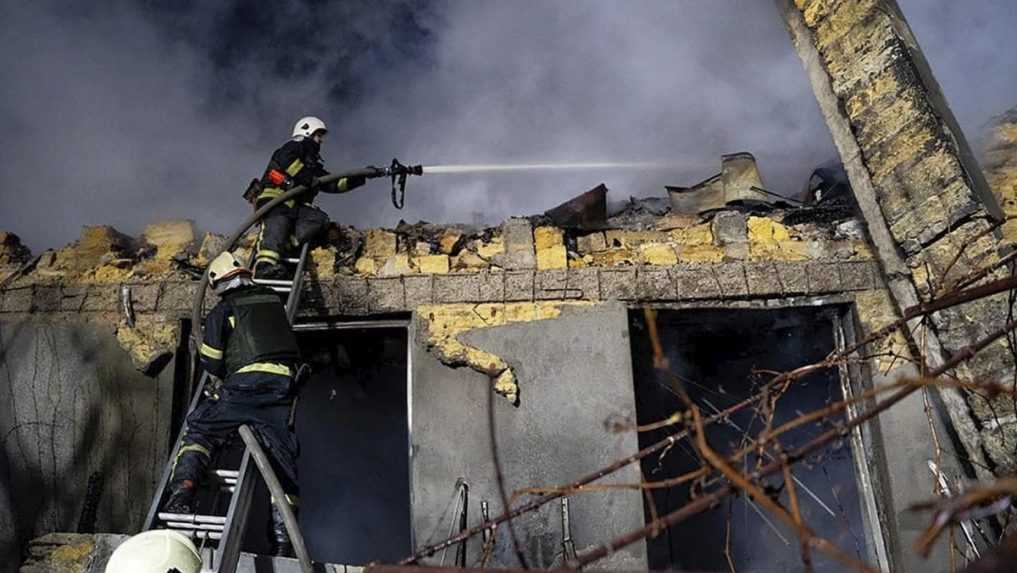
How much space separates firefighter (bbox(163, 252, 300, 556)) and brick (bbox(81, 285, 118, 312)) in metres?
1.25

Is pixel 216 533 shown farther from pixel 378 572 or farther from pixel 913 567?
pixel 913 567

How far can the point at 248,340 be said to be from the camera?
438 centimetres

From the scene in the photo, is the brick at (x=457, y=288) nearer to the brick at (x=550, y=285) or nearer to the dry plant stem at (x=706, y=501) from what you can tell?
the brick at (x=550, y=285)

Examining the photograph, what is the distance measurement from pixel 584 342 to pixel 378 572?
371 cm

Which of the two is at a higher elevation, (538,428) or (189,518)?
(538,428)

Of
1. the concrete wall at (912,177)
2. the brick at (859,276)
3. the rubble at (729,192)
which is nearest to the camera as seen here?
the concrete wall at (912,177)

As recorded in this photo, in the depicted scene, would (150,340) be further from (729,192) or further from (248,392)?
(729,192)

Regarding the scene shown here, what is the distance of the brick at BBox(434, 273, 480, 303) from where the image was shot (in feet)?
17.3

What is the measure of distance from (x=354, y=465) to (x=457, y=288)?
3.52 meters

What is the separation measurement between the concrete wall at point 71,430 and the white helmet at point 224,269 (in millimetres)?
1022

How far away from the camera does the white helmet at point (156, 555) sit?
327 centimetres

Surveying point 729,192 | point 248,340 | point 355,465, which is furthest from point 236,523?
point 355,465

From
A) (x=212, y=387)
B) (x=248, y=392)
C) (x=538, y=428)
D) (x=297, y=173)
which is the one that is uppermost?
(x=297, y=173)

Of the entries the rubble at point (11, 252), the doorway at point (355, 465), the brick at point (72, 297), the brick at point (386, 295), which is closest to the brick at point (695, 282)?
the brick at point (386, 295)
